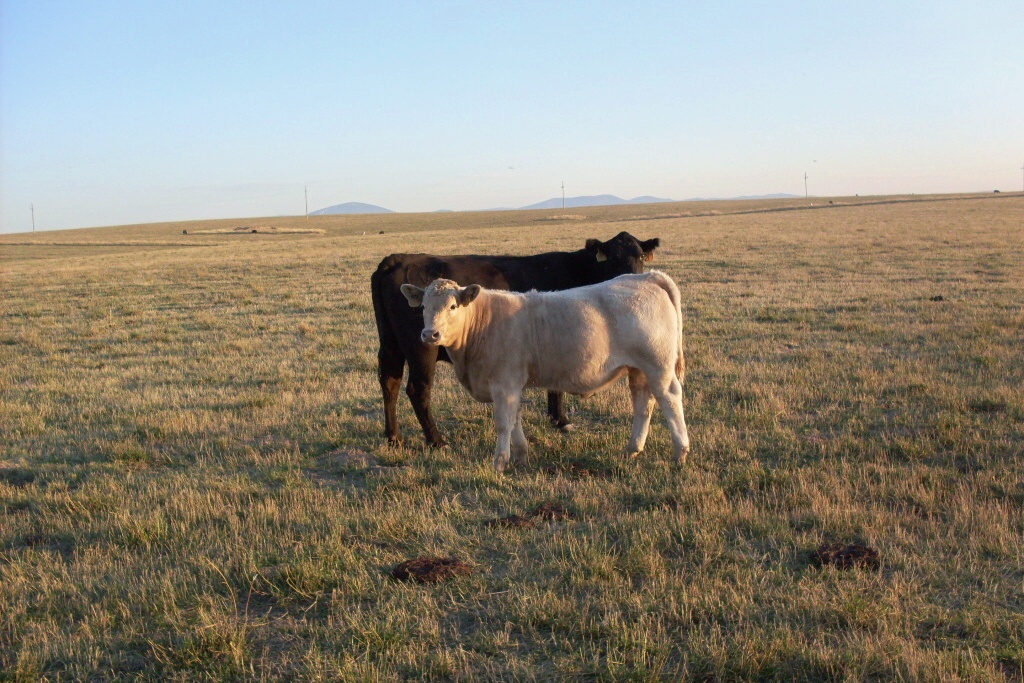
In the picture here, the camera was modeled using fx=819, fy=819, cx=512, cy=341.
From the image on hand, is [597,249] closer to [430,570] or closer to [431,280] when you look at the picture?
[431,280]

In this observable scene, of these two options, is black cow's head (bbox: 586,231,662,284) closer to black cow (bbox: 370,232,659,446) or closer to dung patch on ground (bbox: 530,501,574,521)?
black cow (bbox: 370,232,659,446)

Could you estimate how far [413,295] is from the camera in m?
7.03

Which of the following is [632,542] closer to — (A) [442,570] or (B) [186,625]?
(A) [442,570]

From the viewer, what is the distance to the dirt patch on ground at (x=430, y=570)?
4.68 metres

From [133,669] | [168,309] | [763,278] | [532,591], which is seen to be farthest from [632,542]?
[763,278]

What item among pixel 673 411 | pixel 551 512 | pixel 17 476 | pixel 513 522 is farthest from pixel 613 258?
pixel 17 476

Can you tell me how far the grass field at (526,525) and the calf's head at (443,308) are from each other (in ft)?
3.75

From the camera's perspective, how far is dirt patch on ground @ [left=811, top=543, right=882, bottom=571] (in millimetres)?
4672

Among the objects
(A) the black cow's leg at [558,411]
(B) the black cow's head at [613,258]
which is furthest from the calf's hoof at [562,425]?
(B) the black cow's head at [613,258]

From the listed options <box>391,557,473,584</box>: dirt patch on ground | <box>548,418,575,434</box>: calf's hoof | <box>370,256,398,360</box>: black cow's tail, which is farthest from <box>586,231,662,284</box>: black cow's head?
<box>391,557,473,584</box>: dirt patch on ground

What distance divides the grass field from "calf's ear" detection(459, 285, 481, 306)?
4.59 feet

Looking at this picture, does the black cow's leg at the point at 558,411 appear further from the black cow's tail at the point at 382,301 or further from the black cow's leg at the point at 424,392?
the black cow's tail at the point at 382,301

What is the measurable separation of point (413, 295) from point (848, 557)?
13.0 ft

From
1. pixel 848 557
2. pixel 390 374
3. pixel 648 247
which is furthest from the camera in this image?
pixel 648 247
